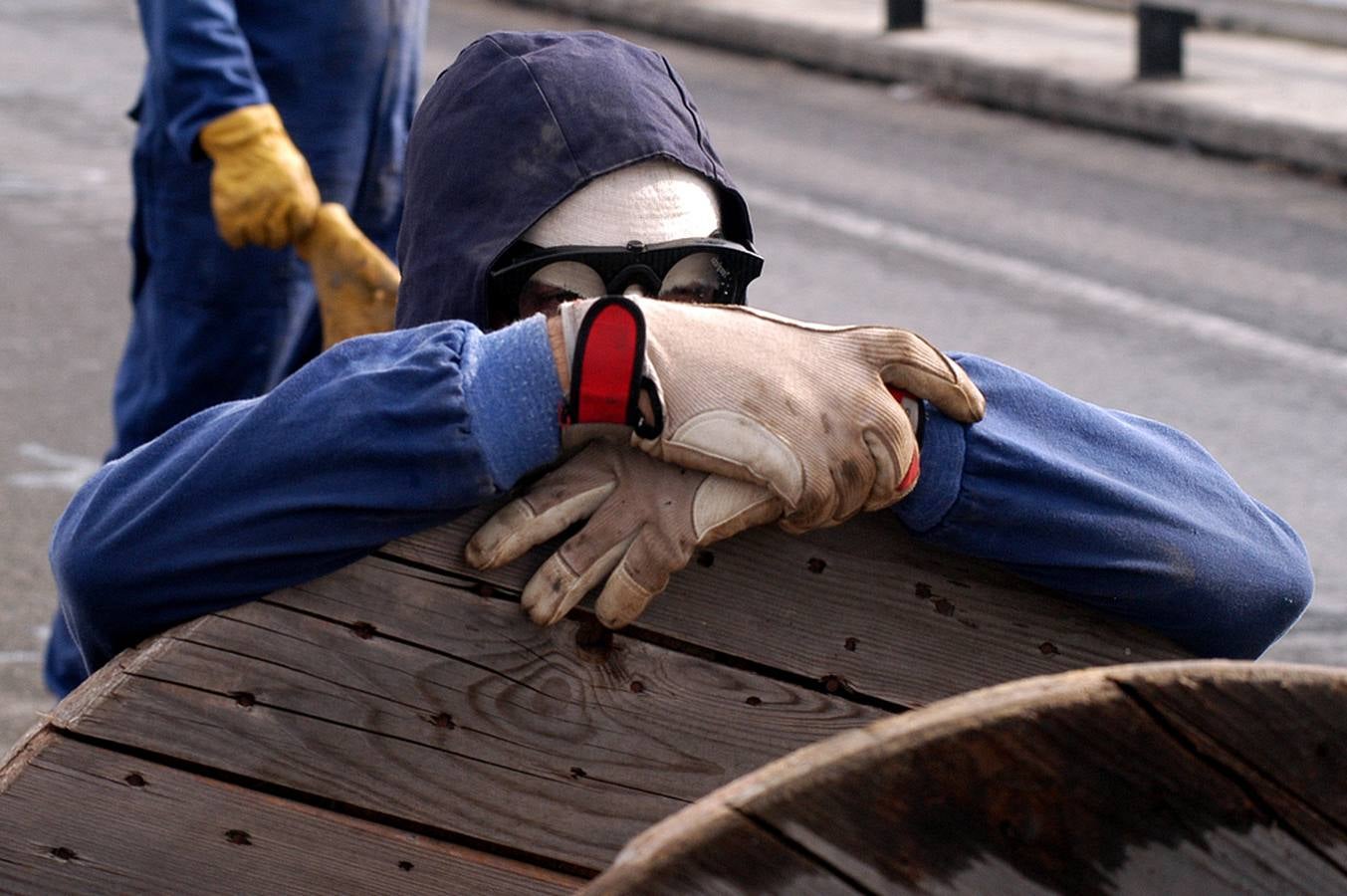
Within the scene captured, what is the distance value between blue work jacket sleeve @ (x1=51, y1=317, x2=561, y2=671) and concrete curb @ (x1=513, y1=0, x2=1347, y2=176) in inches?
301

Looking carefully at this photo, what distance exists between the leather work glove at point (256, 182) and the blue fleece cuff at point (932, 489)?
2333 mm

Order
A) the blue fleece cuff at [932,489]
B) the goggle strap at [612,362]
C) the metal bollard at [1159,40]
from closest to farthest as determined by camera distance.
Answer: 1. the goggle strap at [612,362]
2. the blue fleece cuff at [932,489]
3. the metal bollard at [1159,40]

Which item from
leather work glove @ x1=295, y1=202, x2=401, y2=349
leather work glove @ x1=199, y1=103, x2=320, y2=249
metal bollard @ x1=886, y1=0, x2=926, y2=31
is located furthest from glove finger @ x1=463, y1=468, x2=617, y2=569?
metal bollard @ x1=886, y1=0, x2=926, y2=31

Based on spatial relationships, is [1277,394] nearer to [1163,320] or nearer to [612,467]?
[1163,320]

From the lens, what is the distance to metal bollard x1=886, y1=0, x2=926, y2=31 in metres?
11.5

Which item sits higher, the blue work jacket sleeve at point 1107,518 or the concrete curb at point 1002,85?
the blue work jacket sleeve at point 1107,518

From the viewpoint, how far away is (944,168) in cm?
889

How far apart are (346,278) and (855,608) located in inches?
83.4

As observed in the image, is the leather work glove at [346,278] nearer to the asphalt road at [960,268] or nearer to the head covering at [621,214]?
the asphalt road at [960,268]

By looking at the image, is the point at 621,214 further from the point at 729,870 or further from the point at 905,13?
the point at 905,13

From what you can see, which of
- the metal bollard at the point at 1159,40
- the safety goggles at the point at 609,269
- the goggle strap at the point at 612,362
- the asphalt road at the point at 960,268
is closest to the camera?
the goggle strap at the point at 612,362

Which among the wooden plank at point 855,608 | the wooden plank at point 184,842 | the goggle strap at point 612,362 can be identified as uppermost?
the goggle strap at point 612,362

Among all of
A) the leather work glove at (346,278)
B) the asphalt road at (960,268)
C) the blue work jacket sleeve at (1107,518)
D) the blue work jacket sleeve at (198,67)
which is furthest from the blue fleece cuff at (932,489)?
the asphalt road at (960,268)

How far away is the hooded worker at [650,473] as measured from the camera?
1.61 m
